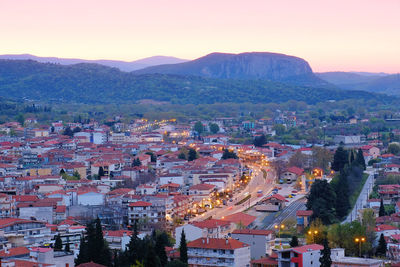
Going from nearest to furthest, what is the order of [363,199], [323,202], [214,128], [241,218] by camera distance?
[241,218], [323,202], [363,199], [214,128]

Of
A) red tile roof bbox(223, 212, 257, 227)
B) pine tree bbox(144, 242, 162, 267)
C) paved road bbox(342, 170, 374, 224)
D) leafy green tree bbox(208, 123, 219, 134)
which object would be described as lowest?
leafy green tree bbox(208, 123, 219, 134)

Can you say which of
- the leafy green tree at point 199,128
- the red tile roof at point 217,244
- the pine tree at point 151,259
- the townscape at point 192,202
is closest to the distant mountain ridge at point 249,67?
the leafy green tree at point 199,128

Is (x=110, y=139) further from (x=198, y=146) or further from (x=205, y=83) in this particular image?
(x=205, y=83)

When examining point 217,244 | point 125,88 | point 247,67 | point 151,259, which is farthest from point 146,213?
point 247,67

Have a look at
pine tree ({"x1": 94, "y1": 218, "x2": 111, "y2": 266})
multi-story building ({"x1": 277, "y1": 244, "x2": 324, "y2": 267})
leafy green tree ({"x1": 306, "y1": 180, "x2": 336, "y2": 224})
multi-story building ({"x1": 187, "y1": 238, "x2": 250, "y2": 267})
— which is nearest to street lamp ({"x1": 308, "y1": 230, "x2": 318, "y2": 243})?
multi-story building ({"x1": 187, "y1": 238, "x2": 250, "y2": 267})

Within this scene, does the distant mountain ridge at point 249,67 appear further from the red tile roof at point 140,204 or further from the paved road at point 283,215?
the red tile roof at point 140,204

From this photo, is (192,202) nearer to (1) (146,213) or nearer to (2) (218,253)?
(1) (146,213)

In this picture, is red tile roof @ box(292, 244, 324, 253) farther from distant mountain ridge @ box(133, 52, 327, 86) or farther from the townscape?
distant mountain ridge @ box(133, 52, 327, 86)
